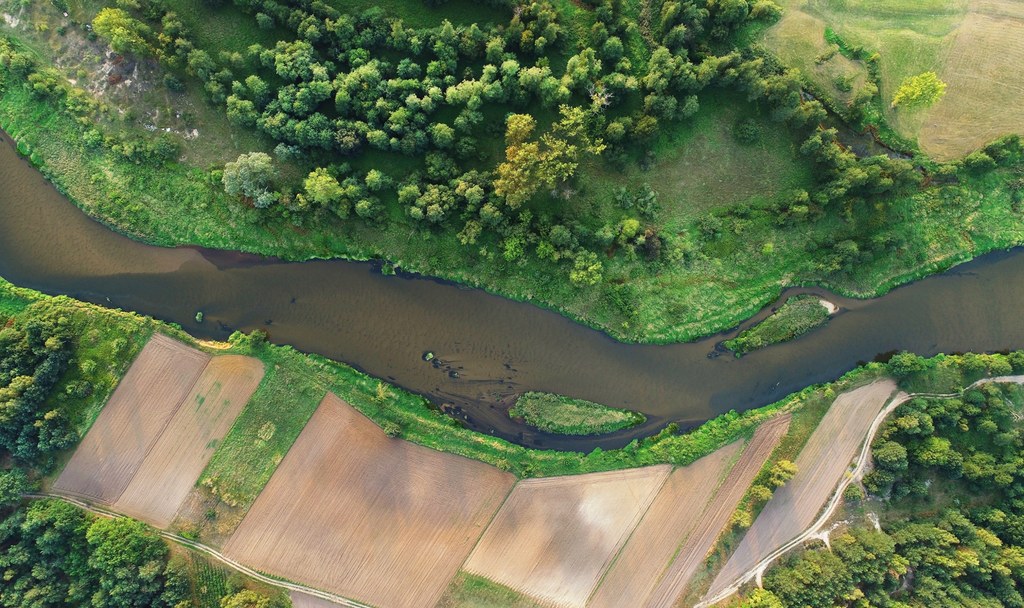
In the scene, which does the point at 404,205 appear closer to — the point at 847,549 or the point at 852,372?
the point at 852,372

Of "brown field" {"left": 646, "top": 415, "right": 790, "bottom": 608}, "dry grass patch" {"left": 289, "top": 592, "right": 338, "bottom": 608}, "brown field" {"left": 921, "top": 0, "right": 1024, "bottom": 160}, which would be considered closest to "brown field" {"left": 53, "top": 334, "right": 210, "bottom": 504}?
"dry grass patch" {"left": 289, "top": 592, "right": 338, "bottom": 608}

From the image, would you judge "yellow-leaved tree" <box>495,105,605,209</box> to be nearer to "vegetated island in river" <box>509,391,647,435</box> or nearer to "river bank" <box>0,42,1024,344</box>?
"river bank" <box>0,42,1024,344</box>

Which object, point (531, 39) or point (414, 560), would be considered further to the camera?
point (414, 560)

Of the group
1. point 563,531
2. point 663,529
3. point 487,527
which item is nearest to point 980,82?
point 663,529

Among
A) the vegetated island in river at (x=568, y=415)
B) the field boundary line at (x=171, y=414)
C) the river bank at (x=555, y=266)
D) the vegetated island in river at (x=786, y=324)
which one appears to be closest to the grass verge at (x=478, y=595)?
the vegetated island in river at (x=568, y=415)

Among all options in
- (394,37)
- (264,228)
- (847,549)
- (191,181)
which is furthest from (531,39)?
(847,549)

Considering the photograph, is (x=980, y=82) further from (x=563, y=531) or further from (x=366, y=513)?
(x=366, y=513)

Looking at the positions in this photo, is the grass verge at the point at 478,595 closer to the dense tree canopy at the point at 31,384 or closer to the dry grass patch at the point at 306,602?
the dry grass patch at the point at 306,602
